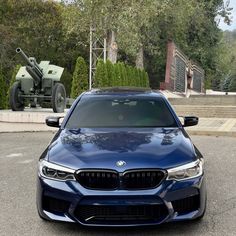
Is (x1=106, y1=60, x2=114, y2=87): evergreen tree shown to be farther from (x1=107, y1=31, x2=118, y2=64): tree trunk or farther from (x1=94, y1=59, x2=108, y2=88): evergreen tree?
(x1=107, y1=31, x2=118, y2=64): tree trunk

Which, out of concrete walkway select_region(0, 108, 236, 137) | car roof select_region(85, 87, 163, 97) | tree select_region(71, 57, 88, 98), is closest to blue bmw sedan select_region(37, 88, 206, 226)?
car roof select_region(85, 87, 163, 97)

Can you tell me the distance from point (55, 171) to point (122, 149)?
0.67 meters

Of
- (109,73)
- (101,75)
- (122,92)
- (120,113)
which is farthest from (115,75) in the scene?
(120,113)

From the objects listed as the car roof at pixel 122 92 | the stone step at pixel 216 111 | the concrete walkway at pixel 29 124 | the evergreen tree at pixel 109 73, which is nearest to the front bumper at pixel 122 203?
the car roof at pixel 122 92

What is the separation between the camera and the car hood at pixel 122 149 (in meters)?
4.46

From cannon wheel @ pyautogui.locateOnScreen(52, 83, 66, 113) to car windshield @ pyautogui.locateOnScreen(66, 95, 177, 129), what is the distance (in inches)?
383

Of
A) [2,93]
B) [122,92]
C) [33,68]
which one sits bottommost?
[2,93]

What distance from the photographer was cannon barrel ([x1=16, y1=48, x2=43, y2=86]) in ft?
52.0

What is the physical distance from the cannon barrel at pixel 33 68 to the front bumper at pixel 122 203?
11711 mm

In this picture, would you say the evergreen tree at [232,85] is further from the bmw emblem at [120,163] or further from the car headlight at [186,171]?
the bmw emblem at [120,163]

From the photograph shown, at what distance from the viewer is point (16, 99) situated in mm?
16453

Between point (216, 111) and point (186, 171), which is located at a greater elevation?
point (186, 171)

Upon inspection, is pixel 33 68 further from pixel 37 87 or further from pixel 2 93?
pixel 2 93

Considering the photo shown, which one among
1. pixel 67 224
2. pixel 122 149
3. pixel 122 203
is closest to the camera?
pixel 122 203
